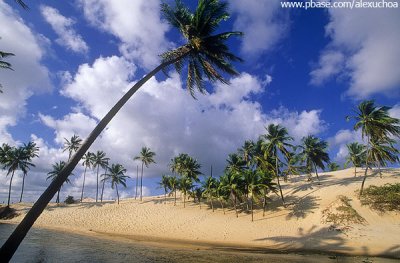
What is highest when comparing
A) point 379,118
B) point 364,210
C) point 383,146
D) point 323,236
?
point 379,118

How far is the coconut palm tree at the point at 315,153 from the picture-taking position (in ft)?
176

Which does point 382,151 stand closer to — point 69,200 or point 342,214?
point 342,214

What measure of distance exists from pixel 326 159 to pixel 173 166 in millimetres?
32830

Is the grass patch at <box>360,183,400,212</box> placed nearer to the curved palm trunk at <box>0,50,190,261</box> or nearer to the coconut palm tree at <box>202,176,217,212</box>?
the coconut palm tree at <box>202,176,217,212</box>

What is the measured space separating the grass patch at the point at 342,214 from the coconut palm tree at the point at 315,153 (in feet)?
60.2

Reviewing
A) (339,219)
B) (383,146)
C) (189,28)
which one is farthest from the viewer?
(383,146)

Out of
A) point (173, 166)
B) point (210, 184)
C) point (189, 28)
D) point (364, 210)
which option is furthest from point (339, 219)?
point (173, 166)

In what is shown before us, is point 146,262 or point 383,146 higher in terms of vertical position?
point 383,146

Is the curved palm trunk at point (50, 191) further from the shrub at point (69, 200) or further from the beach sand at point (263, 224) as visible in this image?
the shrub at point (69, 200)

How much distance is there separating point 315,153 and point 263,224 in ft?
77.2

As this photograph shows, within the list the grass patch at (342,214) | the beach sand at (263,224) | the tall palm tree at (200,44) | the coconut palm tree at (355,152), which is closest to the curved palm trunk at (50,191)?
the tall palm tree at (200,44)

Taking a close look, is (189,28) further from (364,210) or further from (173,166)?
(173,166)

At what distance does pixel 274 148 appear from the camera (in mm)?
44594

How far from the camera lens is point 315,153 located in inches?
2116
